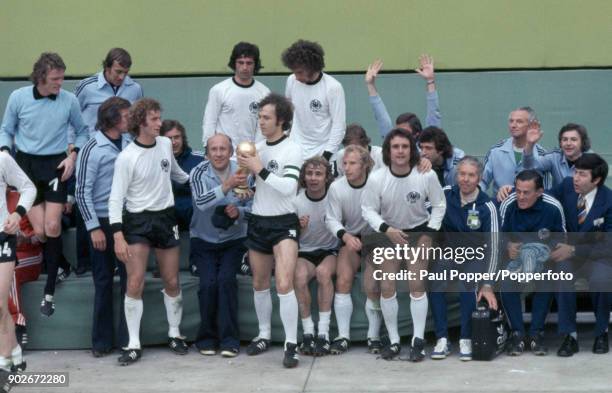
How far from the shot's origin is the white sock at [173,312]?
9.34 metres

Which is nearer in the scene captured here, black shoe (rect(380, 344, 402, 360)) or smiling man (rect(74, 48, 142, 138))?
black shoe (rect(380, 344, 402, 360))

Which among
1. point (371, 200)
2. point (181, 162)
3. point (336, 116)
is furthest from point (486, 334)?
point (181, 162)

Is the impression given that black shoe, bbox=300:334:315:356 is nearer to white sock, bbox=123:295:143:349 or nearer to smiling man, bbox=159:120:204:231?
white sock, bbox=123:295:143:349

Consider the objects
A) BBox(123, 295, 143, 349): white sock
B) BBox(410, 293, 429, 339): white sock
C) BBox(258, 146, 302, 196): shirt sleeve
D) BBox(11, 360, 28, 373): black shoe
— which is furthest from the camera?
BBox(123, 295, 143, 349): white sock

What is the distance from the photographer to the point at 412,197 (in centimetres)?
902

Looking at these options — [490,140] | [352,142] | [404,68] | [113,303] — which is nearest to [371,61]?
[404,68]

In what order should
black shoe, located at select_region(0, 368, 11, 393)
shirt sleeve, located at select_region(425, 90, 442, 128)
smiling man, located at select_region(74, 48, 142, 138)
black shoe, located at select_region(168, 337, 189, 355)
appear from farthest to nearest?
shirt sleeve, located at select_region(425, 90, 442, 128)
smiling man, located at select_region(74, 48, 142, 138)
black shoe, located at select_region(168, 337, 189, 355)
black shoe, located at select_region(0, 368, 11, 393)

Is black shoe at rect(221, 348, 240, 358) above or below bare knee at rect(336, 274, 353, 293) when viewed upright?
below

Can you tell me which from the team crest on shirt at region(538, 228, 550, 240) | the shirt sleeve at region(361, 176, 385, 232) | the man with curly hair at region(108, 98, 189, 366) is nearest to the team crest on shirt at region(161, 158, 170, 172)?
the man with curly hair at region(108, 98, 189, 366)

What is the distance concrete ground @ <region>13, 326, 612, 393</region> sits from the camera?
8.32m

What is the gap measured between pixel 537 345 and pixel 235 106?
304 cm

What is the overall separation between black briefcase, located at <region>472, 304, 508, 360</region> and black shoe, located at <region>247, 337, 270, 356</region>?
1585 millimetres

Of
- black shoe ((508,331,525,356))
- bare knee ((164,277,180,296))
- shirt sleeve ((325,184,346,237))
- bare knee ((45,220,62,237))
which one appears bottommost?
black shoe ((508,331,525,356))

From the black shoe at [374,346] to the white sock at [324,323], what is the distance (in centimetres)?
33
